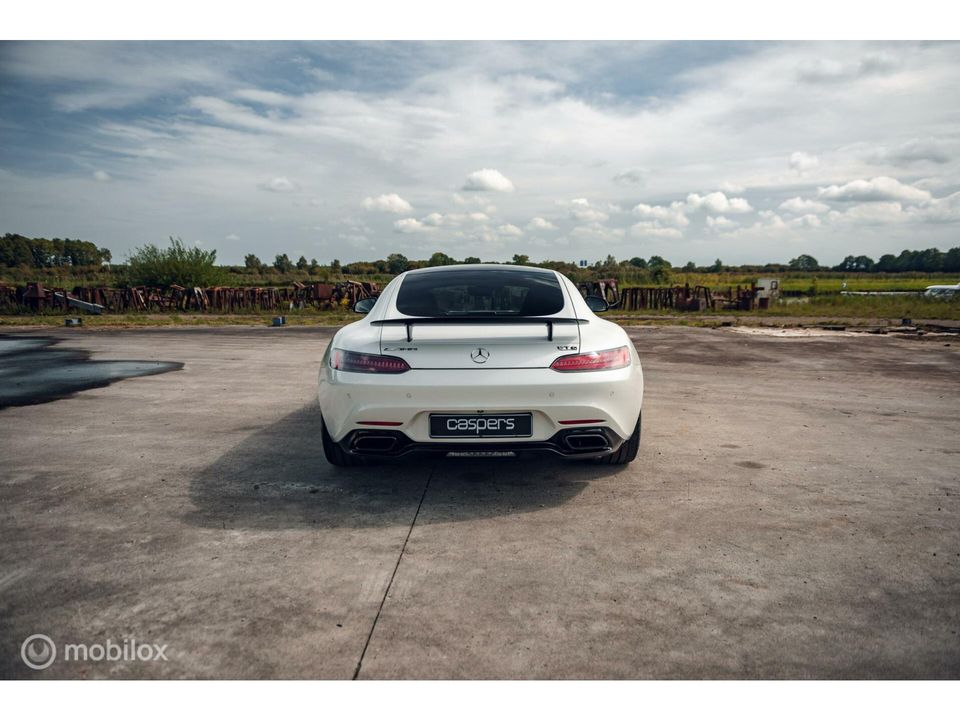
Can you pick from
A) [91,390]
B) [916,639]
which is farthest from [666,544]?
[91,390]

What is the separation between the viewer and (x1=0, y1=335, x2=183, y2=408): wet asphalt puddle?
7.54 metres

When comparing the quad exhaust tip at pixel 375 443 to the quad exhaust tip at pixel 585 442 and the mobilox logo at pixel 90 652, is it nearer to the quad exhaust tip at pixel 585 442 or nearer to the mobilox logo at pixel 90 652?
the quad exhaust tip at pixel 585 442

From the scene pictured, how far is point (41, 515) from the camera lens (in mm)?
3561

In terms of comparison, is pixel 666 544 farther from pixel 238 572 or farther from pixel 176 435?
pixel 176 435

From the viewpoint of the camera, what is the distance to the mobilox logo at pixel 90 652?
2217 mm

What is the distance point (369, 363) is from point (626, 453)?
73.8 inches

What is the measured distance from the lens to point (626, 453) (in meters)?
4.37

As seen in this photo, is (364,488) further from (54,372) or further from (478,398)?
(54,372)

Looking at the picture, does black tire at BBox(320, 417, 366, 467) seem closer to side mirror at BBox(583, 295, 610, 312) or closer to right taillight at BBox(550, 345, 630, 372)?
right taillight at BBox(550, 345, 630, 372)

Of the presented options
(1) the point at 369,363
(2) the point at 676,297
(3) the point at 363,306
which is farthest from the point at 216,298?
(1) the point at 369,363

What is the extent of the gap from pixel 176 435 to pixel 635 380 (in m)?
3.87

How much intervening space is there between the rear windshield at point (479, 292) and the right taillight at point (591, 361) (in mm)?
633

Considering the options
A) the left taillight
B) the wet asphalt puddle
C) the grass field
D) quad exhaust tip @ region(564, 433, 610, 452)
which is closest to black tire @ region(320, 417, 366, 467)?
the left taillight

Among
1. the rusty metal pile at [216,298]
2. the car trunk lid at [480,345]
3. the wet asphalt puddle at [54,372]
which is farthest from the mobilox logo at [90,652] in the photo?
the rusty metal pile at [216,298]
